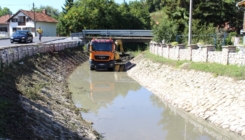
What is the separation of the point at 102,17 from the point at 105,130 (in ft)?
143

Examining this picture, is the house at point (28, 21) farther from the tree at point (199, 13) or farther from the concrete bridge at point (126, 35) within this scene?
the tree at point (199, 13)

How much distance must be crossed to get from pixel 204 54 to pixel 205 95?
16.2 feet

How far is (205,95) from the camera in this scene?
1337 centimetres

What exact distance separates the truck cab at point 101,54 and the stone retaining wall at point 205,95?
25.3ft

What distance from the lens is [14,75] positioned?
1431 centimetres

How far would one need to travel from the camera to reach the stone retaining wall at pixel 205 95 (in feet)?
35.6

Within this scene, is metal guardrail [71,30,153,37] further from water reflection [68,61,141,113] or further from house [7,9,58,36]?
house [7,9,58,36]

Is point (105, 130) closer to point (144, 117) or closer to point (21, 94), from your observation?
point (144, 117)

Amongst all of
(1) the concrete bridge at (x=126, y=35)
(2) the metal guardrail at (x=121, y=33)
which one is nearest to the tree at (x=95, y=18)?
(2) the metal guardrail at (x=121, y=33)

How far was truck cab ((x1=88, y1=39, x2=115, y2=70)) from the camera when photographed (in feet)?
88.5

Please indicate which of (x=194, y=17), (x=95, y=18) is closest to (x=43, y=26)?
(x=95, y=18)

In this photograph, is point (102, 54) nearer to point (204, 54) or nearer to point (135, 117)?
point (204, 54)

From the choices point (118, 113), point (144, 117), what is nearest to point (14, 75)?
point (118, 113)

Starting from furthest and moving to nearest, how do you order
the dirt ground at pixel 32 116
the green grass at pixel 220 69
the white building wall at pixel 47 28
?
the white building wall at pixel 47 28 → the green grass at pixel 220 69 → the dirt ground at pixel 32 116
